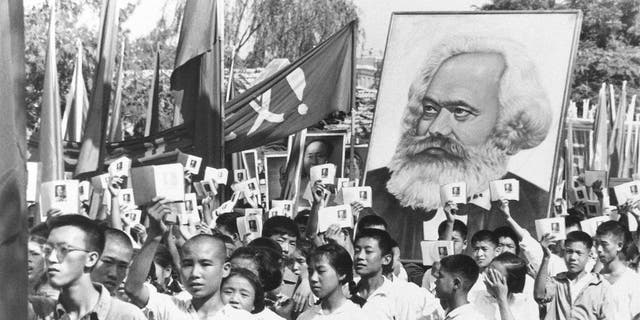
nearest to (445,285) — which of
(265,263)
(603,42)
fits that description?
(265,263)

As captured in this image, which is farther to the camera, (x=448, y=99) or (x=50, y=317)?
(x=448, y=99)

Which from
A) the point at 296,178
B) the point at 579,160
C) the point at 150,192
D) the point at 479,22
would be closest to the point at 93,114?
the point at 296,178

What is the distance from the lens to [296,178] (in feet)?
49.0

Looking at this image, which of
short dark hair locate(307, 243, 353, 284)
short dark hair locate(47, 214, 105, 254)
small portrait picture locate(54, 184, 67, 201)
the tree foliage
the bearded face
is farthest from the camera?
the tree foliage

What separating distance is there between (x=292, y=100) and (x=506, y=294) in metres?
6.62

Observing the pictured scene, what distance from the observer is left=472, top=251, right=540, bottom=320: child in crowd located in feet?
25.8

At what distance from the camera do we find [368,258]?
27.6ft

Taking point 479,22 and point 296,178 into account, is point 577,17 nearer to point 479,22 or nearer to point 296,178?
point 479,22

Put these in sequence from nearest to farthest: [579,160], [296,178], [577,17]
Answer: [577,17] < [296,178] < [579,160]

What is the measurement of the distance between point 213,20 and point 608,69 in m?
35.3

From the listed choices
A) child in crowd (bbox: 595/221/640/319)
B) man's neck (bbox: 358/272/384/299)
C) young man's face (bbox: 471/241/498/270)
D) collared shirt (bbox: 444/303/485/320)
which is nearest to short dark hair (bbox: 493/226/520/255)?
young man's face (bbox: 471/241/498/270)

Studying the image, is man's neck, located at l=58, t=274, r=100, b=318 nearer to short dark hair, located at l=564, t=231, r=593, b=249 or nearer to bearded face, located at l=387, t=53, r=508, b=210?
short dark hair, located at l=564, t=231, r=593, b=249

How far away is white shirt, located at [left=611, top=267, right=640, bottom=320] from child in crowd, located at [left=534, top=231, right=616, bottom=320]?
0.06 meters

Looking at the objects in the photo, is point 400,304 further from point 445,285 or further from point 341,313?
point 341,313
